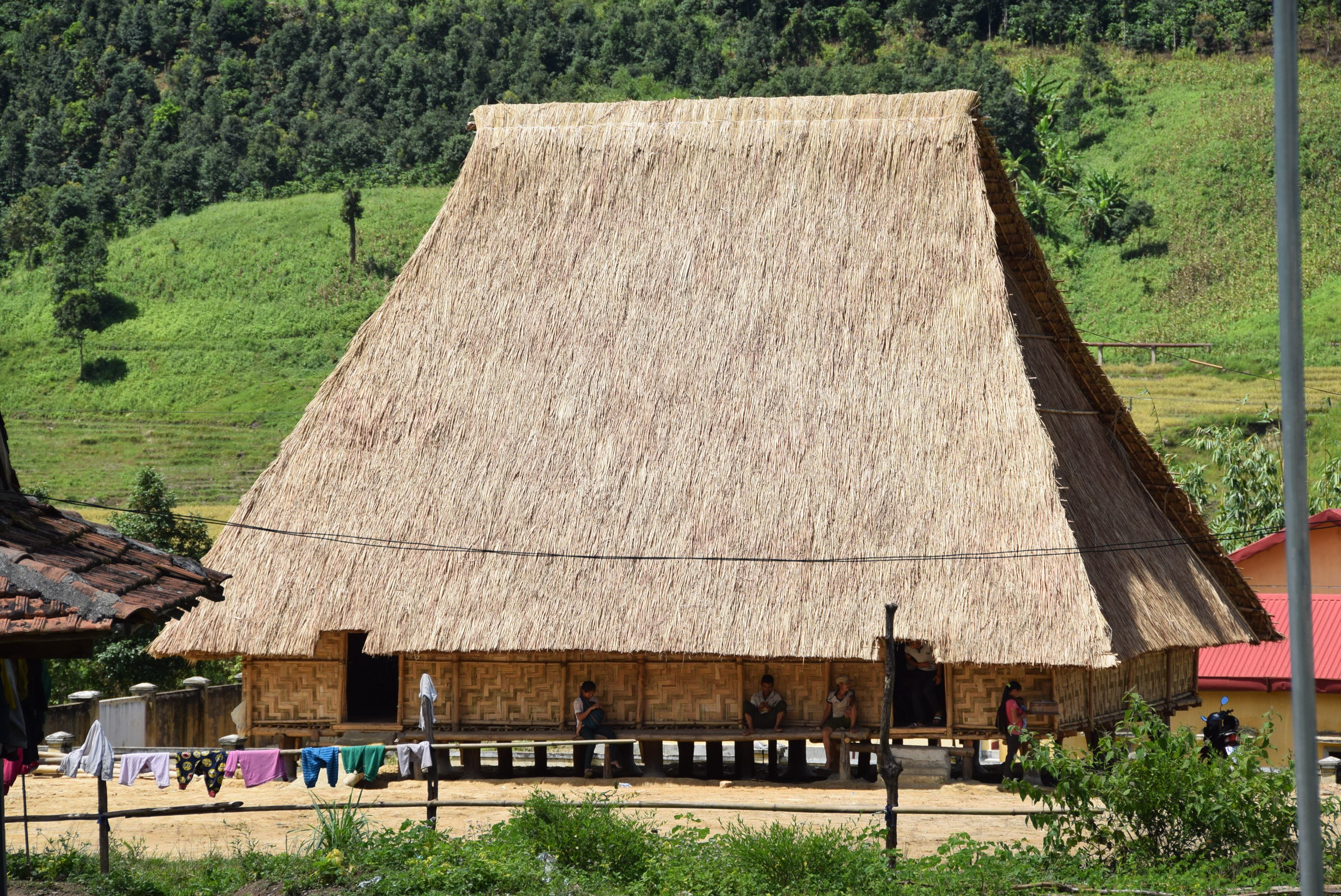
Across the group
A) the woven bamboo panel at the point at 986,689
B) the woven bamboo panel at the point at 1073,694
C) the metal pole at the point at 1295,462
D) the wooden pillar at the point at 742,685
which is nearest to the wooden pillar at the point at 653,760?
the wooden pillar at the point at 742,685

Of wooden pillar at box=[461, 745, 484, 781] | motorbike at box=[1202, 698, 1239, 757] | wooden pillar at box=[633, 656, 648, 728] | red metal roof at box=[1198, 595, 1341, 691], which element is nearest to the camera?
motorbike at box=[1202, 698, 1239, 757]

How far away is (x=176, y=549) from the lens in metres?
26.1

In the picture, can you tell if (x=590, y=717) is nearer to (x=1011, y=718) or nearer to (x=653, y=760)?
(x=653, y=760)

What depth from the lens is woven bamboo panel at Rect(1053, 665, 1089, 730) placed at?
53.5 ft

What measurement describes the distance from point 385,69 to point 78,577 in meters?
94.3

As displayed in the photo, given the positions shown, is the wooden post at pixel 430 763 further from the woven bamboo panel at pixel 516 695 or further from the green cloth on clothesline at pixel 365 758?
the woven bamboo panel at pixel 516 695

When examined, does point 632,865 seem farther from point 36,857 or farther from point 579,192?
point 579,192

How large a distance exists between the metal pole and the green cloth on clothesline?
9.03 meters

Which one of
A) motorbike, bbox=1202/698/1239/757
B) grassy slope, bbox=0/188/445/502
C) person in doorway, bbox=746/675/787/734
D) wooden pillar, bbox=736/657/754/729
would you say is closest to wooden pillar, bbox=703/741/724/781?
wooden pillar, bbox=736/657/754/729

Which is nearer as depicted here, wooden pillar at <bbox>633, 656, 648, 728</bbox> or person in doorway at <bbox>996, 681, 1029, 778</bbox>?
person in doorway at <bbox>996, 681, 1029, 778</bbox>

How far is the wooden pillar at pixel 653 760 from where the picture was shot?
56.6ft

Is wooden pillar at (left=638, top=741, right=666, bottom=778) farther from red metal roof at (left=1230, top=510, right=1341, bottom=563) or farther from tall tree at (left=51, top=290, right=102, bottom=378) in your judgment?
tall tree at (left=51, top=290, right=102, bottom=378)

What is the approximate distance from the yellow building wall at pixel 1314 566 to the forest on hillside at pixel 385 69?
5851cm

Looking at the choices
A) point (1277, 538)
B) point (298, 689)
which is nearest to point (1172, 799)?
point (298, 689)
